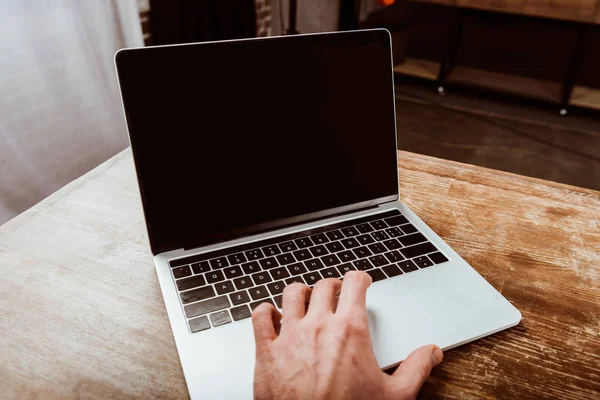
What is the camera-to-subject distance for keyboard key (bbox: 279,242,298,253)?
24.8 inches

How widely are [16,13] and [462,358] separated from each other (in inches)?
62.1

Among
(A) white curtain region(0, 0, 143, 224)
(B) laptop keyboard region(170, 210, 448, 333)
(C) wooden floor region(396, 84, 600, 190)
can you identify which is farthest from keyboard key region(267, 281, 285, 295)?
(C) wooden floor region(396, 84, 600, 190)

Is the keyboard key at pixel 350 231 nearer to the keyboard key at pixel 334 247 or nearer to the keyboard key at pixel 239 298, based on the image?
the keyboard key at pixel 334 247

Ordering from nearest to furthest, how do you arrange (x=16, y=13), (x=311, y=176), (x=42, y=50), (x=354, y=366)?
(x=354, y=366), (x=311, y=176), (x=16, y=13), (x=42, y=50)

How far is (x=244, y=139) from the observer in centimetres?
63

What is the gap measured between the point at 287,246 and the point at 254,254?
0.05 meters

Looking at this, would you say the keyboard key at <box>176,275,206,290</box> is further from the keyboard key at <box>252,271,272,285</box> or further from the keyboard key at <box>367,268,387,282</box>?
the keyboard key at <box>367,268,387,282</box>

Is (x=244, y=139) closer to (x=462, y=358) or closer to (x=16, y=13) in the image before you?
(x=462, y=358)

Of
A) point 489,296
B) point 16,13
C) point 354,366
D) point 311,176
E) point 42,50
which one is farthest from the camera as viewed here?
point 42,50

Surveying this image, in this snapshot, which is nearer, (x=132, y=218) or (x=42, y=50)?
(x=132, y=218)

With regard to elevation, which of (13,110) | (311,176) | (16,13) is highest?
(16,13)

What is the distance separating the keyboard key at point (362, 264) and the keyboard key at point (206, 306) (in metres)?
0.18

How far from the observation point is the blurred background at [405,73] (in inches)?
58.7

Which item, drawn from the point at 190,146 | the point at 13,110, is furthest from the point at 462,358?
the point at 13,110
